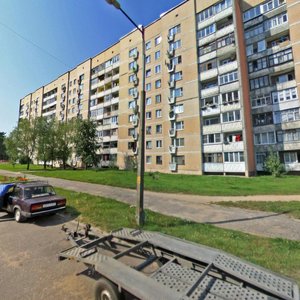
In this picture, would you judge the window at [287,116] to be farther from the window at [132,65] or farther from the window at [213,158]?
the window at [132,65]

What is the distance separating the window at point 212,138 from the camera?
98.3 ft

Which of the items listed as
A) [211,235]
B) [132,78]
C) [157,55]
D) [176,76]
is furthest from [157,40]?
[211,235]

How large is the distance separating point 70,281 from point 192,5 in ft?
132

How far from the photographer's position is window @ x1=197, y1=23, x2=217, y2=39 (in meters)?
31.7

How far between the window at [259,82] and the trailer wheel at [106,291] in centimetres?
3327

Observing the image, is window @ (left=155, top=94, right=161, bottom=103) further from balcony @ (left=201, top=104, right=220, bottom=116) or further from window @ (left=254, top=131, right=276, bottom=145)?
window @ (left=254, top=131, right=276, bottom=145)

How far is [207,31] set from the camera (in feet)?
106

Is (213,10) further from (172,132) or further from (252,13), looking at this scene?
(172,132)

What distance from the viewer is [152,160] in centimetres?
3684

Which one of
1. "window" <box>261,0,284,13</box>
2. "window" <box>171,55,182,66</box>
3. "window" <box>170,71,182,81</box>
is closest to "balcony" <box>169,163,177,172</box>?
"window" <box>170,71,182,81</box>

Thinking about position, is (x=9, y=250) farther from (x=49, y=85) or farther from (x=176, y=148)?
(x=49, y=85)

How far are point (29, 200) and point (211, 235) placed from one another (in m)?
7.18

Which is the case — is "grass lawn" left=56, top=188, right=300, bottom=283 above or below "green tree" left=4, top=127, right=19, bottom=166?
below

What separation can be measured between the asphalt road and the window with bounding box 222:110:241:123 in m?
26.9
